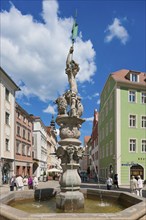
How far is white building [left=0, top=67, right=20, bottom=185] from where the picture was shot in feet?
110

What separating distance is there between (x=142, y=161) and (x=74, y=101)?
3002 cm

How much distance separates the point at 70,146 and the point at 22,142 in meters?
34.4

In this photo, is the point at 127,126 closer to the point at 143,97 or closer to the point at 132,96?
the point at 132,96

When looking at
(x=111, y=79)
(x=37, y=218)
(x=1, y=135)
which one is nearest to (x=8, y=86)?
(x=1, y=135)

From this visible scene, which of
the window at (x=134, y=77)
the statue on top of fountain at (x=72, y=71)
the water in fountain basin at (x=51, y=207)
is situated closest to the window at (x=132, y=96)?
the window at (x=134, y=77)

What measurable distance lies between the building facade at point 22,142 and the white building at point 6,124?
2.47 meters

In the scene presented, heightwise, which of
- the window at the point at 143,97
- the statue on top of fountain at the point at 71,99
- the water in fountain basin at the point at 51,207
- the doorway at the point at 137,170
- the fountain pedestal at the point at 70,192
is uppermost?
the window at the point at 143,97

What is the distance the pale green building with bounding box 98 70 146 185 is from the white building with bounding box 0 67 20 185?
13.3 m

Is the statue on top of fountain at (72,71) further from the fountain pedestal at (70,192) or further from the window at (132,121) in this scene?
the window at (132,121)

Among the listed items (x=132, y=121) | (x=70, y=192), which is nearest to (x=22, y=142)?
(x=132, y=121)

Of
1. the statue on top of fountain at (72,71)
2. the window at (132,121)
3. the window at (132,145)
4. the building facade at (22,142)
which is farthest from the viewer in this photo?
the building facade at (22,142)

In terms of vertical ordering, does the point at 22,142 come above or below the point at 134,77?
below

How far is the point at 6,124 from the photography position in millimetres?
35312

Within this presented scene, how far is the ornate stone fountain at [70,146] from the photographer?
31.9 ft
